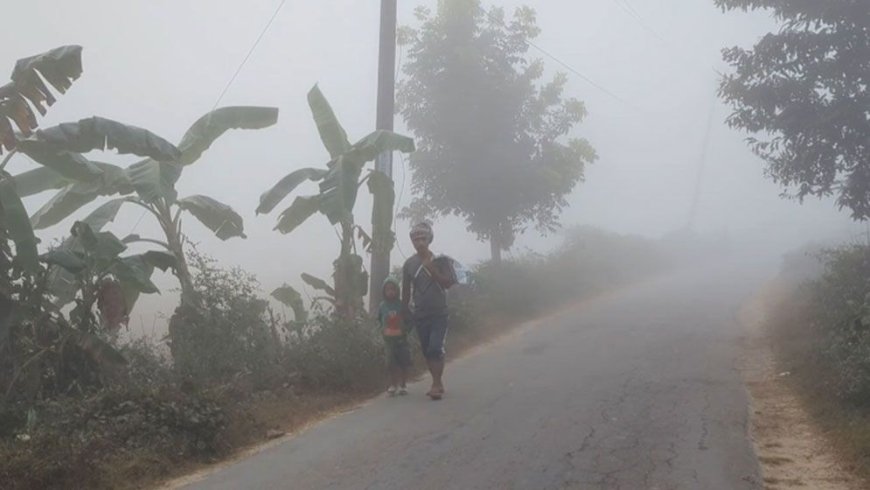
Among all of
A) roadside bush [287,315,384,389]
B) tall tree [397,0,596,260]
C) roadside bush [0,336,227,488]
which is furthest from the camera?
tall tree [397,0,596,260]

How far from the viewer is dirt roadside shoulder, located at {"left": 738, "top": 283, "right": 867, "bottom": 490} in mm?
6285

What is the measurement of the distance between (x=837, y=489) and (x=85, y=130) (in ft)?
23.4

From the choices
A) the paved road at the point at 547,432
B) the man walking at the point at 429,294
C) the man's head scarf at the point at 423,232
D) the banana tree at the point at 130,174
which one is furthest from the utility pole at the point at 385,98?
the man's head scarf at the point at 423,232

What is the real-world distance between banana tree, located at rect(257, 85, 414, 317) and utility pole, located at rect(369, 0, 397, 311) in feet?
1.55

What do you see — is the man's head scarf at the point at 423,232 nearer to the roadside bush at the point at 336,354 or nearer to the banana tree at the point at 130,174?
the roadside bush at the point at 336,354

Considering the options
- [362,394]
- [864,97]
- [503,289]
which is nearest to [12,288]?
[362,394]

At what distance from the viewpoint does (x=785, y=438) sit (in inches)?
298

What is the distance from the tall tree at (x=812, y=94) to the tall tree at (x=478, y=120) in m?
5.86

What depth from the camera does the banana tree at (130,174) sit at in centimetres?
830

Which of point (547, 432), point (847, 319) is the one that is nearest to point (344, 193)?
point (547, 432)

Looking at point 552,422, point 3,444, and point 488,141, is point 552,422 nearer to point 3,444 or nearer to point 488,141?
point 3,444

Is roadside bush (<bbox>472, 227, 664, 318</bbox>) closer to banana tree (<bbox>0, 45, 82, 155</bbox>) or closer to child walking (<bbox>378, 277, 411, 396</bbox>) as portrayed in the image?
child walking (<bbox>378, 277, 411, 396</bbox>)

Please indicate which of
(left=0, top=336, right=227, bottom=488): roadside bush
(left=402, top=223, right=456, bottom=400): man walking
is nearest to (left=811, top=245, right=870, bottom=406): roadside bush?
(left=402, top=223, right=456, bottom=400): man walking

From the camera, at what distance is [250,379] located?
30.6 ft
